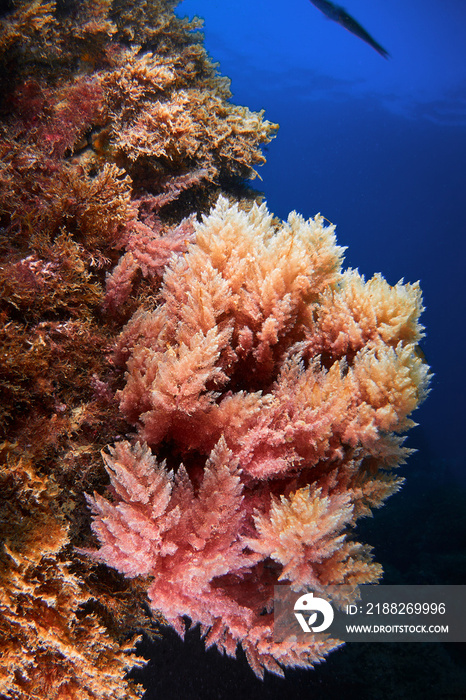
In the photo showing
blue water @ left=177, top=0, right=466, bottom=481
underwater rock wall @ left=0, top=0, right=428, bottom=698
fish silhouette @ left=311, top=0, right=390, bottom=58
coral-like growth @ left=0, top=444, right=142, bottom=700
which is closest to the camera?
coral-like growth @ left=0, top=444, right=142, bottom=700

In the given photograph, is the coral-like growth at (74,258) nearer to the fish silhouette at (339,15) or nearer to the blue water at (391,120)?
the fish silhouette at (339,15)

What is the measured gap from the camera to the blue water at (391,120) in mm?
36812

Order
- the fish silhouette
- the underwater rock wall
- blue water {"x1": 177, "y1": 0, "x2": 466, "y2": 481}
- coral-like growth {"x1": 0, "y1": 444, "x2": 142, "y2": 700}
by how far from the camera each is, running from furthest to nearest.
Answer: blue water {"x1": 177, "y1": 0, "x2": 466, "y2": 481}, the fish silhouette, the underwater rock wall, coral-like growth {"x1": 0, "y1": 444, "x2": 142, "y2": 700}

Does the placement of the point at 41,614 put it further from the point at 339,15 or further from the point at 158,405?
the point at 339,15

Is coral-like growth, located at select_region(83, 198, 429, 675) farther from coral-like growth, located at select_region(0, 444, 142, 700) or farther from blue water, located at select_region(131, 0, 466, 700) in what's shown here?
blue water, located at select_region(131, 0, 466, 700)

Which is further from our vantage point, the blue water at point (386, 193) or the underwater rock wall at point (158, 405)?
the blue water at point (386, 193)

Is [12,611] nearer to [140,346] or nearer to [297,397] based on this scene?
[140,346]

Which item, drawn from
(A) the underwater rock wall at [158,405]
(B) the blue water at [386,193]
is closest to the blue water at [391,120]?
(B) the blue water at [386,193]

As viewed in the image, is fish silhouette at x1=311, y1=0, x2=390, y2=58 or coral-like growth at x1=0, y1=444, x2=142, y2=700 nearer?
coral-like growth at x1=0, y1=444, x2=142, y2=700

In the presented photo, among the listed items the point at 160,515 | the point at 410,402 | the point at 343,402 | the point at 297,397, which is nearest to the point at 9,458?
the point at 160,515

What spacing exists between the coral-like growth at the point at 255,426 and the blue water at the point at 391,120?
2017cm

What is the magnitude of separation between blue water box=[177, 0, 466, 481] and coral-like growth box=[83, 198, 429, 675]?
794 inches

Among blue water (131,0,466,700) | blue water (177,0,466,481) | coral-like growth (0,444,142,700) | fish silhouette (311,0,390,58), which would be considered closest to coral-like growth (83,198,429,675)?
coral-like growth (0,444,142,700)

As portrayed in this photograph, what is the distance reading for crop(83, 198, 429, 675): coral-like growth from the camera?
159 cm
